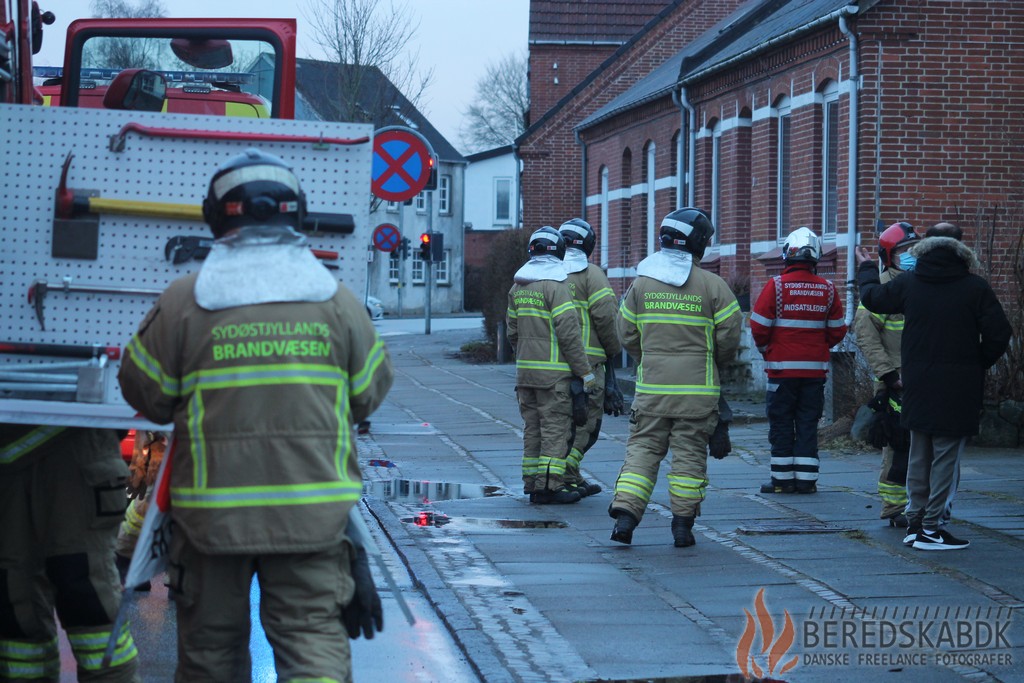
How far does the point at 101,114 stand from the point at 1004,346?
5.29 meters

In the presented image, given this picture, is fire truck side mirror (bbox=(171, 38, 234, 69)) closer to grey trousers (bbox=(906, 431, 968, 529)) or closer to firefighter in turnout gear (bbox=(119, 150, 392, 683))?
firefighter in turnout gear (bbox=(119, 150, 392, 683))

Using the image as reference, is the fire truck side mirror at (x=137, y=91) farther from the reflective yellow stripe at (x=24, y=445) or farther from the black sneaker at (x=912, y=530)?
the black sneaker at (x=912, y=530)

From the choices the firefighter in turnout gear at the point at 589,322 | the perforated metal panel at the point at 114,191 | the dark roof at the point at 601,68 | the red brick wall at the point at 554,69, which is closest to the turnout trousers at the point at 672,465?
the firefighter in turnout gear at the point at 589,322

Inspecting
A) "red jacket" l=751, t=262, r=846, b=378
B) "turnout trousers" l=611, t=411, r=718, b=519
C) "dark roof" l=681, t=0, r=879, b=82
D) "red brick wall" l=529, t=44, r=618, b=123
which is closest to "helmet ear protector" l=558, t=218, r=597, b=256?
"red jacket" l=751, t=262, r=846, b=378

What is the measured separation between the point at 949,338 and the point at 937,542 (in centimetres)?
116

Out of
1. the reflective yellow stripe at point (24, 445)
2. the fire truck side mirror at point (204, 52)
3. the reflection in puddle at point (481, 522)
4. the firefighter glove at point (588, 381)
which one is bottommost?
the reflection in puddle at point (481, 522)

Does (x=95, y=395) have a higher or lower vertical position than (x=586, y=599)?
higher

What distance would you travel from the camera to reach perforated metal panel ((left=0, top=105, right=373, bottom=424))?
181 inches

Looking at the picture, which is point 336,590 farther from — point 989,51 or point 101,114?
point 989,51

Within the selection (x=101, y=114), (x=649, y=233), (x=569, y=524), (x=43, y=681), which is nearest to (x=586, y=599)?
(x=569, y=524)

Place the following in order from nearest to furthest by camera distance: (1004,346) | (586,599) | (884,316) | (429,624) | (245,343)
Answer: (245,343) < (429,624) < (586,599) < (1004,346) < (884,316)

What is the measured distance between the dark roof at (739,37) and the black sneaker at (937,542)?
10380 mm

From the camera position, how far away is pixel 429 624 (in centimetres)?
655

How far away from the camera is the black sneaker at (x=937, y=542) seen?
8.09 meters
